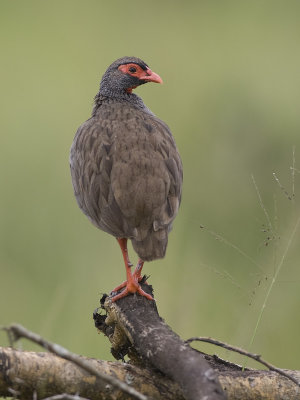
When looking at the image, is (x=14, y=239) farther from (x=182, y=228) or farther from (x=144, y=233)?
(x=144, y=233)

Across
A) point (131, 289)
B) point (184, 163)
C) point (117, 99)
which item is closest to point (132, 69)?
point (117, 99)

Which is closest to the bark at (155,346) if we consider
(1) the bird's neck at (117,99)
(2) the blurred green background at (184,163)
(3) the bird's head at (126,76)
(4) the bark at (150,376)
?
(4) the bark at (150,376)

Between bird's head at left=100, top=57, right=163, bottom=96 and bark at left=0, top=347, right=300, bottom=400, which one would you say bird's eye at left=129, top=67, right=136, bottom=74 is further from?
bark at left=0, top=347, right=300, bottom=400

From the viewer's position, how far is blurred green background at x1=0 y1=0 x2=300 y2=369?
6254 mm

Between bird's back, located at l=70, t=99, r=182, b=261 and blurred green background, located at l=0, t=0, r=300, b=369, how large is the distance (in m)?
0.46

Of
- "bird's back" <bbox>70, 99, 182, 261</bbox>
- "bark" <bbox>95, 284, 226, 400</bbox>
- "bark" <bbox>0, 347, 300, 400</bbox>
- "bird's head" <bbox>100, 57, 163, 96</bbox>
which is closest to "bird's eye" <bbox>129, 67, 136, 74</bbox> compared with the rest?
"bird's head" <bbox>100, 57, 163, 96</bbox>

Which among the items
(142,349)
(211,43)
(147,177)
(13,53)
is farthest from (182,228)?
(13,53)

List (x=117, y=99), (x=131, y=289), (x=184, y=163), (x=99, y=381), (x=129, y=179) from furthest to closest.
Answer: (x=184, y=163) < (x=117, y=99) < (x=129, y=179) < (x=131, y=289) < (x=99, y=381)

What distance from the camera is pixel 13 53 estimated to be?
11.5 meters

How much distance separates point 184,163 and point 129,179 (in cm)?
269

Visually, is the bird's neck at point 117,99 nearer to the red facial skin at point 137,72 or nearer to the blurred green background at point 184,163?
the red facial skin at point 137,72

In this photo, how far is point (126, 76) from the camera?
20.6 ft

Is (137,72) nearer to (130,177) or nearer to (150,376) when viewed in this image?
(130,177)

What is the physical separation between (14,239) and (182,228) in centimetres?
130
